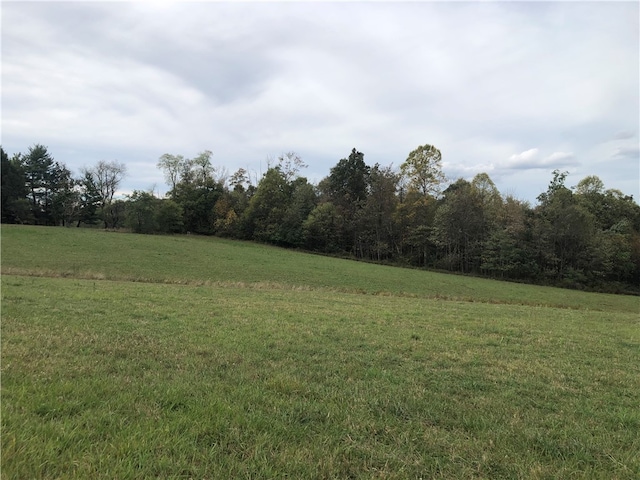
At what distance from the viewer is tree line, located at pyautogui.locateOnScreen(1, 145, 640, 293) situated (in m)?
48.7

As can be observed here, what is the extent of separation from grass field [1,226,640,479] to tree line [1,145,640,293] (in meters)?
45.7

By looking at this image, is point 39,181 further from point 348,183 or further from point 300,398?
point 300,398

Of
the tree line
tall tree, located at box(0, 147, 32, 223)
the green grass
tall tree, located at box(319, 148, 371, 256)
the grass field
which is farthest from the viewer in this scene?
tall tree, located at box(319, 148, 371, 256)

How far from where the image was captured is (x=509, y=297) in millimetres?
29750

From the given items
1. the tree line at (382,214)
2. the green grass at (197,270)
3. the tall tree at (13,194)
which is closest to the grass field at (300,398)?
the green grass at (197,270)

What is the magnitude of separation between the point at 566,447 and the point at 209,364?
4.72 metres

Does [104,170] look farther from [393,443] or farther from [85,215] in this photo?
[393,443]

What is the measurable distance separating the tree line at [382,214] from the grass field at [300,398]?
150 feet

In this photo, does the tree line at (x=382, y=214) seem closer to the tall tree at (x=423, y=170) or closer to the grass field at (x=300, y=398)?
the tall tree at (x=423, y=170)

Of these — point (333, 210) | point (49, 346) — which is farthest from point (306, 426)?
point (333, 210)

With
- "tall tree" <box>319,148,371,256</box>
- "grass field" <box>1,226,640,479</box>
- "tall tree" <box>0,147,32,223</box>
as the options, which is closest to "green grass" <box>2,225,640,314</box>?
"grass field" <box>1,226,640,479</box>

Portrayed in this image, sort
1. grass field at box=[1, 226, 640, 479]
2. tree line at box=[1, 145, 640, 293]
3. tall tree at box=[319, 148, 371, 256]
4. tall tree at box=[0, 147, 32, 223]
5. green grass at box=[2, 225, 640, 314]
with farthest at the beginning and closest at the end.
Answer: tall tree at box=[319, 148, 371, 256], tall tree at box=[0, 147, 32, 223], tree line at box=[1, 145, 640, 293], green grass at box=[2, 225, 640, 314], grass field at box=[1, 226, 640, 479]

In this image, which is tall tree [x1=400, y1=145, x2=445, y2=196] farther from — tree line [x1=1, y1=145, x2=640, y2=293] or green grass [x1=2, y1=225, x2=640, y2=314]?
green grass [x1=2, y1=225, x2=640, y2=314]

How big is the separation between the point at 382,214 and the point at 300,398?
57.6 metres
